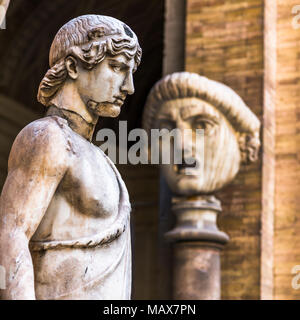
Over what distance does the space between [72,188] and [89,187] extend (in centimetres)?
6

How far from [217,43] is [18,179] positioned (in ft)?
21.7

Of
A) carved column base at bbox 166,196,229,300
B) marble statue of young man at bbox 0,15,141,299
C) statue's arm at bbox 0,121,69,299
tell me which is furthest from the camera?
carved column base at bbox 166,196,229,300

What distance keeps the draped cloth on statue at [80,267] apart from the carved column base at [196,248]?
4.88m

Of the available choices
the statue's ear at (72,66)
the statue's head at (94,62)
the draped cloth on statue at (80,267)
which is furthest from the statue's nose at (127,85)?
the draped cloth on statue at (80,267)

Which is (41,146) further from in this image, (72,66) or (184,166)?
(184,166)

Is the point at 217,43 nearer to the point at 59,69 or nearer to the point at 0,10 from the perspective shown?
the point at 0,10

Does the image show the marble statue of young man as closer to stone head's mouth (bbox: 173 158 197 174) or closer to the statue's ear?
the statue's ear

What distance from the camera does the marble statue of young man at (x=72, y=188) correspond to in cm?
361

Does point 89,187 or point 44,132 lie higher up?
point 44,132

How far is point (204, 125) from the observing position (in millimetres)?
8859

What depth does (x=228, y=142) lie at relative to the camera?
8875 mm

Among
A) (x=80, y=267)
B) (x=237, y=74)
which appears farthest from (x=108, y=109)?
(x=237, y=74)

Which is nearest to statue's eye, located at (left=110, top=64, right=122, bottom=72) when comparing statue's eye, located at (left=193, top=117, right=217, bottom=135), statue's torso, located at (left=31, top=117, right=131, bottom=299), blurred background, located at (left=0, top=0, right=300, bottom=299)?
statue's torso, located at (left=31, top=117, right=131, bottom=299)

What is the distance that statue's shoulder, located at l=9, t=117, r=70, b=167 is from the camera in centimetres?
367
